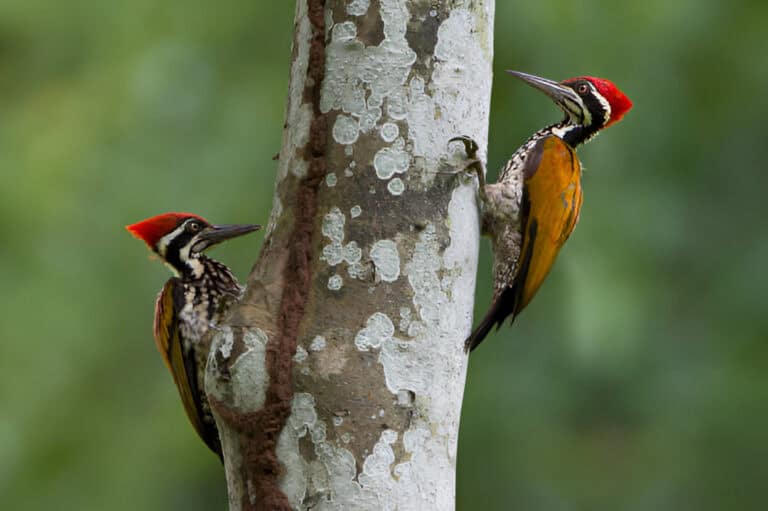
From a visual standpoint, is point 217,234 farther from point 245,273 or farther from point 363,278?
point 245,273

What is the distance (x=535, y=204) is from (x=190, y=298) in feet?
4.44

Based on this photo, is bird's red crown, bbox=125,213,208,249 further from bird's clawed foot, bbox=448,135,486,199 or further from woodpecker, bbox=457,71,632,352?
bird's clawed foot, bbox=448,135,486,199

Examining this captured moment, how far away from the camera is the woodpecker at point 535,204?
3945 mm

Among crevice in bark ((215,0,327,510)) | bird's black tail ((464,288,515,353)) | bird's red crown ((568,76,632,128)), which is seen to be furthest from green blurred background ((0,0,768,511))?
crevice in bark ((215,0,327,510))

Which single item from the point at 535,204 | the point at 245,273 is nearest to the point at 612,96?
the point at 535,204

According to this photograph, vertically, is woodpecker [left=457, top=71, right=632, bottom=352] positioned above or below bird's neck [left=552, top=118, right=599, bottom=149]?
below

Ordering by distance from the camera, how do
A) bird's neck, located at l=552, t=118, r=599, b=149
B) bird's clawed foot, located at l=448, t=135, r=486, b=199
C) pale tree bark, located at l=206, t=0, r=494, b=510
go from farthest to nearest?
bird's neck, located at l=552, t=118, r=599, b=149 < bird's clawed foot, located at l=448, t=135, r=486, b=199 < pale tree bark, located at l=206, t=0, r=494, b=510

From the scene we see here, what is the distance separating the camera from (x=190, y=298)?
4.61 meters

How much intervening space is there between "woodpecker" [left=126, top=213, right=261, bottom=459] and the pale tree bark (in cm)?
137

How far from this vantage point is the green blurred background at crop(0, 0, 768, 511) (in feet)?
22.1

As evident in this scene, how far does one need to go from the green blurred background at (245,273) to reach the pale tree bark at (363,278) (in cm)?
330

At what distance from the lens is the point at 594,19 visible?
20.7 ft

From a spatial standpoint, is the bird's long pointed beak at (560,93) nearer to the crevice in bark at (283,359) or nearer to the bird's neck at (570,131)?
the bird's neck at (570,131)

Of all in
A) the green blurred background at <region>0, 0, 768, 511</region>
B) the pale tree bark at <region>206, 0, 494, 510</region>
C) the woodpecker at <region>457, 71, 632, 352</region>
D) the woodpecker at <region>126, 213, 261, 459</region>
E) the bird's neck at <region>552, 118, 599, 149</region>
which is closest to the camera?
the pale tree bark at <region>206, 0, 494, 510</region>
